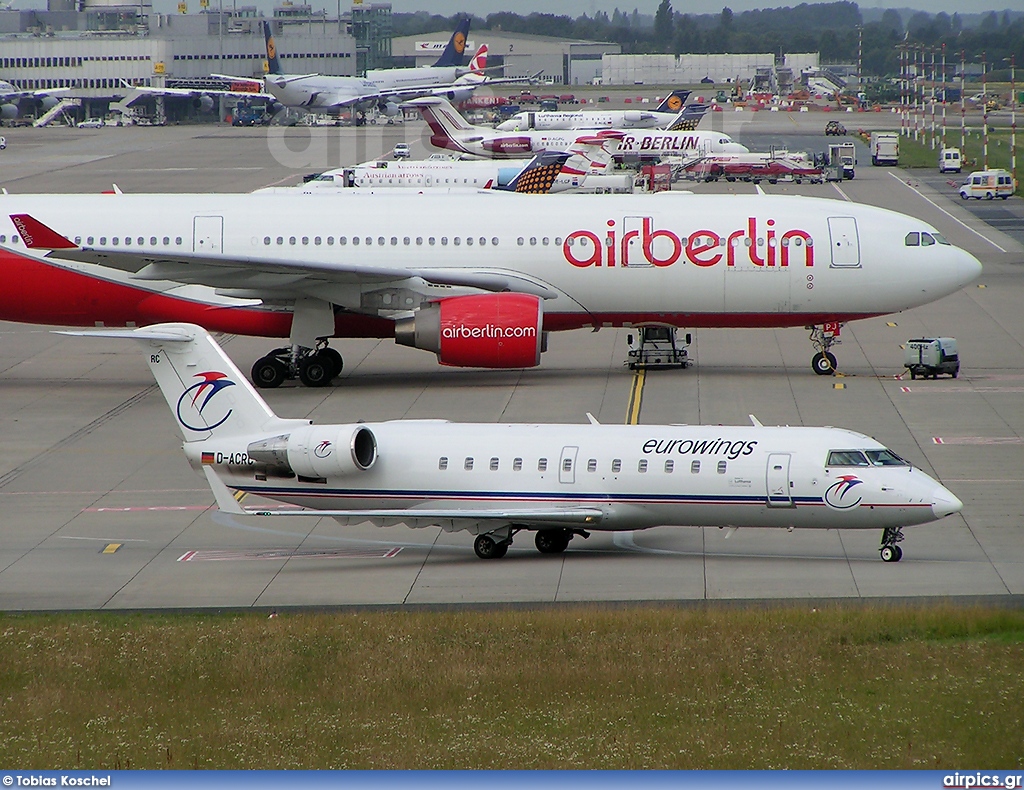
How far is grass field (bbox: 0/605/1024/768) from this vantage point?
53.0 feet

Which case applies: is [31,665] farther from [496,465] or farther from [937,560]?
[937,560]

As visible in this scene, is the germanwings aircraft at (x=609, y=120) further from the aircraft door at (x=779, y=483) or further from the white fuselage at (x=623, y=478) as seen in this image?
the aircraft door at (x=779, y=483)

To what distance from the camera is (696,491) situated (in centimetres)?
2509

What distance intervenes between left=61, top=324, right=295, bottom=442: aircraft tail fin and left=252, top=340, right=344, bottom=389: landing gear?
12827 millimetres

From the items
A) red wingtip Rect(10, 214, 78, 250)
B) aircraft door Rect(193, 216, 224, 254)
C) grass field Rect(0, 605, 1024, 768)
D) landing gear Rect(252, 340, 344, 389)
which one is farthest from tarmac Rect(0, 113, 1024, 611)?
red wingtip Rect(10, 214, 78, 250)

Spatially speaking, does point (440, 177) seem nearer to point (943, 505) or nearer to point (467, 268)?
point (467, 268)

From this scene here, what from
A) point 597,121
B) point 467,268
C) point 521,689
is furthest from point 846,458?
point 597,121

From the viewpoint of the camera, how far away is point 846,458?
24812 mm

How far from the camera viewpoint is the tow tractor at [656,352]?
42344 mm

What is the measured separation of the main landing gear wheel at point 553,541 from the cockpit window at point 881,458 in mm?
5559

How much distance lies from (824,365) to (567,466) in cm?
1750

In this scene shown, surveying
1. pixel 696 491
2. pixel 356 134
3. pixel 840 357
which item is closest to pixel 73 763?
pixel 696 491

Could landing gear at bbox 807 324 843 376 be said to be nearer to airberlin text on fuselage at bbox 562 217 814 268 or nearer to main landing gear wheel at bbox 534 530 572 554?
airberlin text on fuselage at bbox 562 217 814 268

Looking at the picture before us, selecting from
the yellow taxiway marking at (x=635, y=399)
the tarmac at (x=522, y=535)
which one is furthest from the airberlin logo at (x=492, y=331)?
the yellow taxiway marking at (x=635, y=399)
